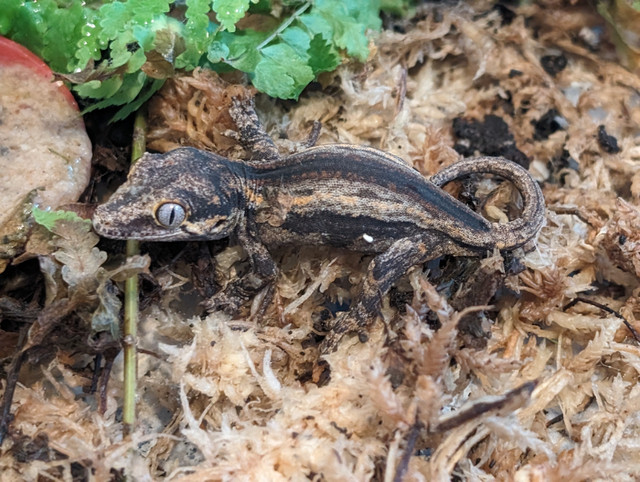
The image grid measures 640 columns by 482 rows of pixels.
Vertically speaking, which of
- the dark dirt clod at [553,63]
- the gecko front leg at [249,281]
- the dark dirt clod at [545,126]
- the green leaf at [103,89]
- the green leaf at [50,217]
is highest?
the dark dirt clod at [553,63]

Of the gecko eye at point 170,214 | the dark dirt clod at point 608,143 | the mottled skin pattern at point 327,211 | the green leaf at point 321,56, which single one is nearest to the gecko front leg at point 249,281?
the mottled skin pattern at point 327,211

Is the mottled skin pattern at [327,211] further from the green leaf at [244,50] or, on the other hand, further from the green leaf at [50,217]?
the green leaf at [244,50]

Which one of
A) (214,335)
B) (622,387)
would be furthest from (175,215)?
(622,387)

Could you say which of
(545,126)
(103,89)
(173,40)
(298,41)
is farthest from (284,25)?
(545,126)

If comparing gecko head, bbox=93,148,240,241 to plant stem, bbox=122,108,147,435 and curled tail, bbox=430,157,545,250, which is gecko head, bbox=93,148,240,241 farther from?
curled tail, bbox=430,157,545,250

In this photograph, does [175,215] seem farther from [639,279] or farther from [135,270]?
[639,279]

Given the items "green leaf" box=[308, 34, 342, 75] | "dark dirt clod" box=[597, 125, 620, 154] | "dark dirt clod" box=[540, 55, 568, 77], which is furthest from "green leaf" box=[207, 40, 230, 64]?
"dark dirt clod" box=[597, 125, 620, 154]
